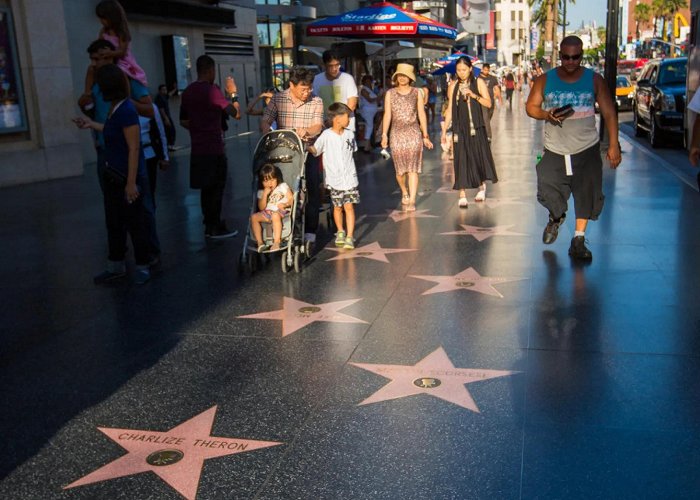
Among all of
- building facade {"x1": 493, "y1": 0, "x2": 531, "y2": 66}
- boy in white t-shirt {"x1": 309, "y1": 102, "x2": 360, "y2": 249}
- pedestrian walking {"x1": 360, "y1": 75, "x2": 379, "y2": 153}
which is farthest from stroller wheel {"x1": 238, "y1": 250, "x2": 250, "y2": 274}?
building facade {"x1": 493, "y1": 0, "x2": 531, "y2": 66}

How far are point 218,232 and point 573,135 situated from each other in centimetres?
399

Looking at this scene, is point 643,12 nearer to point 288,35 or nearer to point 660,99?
point 288,35

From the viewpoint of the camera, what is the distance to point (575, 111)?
23.5 ft

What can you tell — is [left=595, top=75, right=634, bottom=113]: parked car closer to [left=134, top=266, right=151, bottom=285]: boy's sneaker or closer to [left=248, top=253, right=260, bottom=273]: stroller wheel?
[left=248, top=253, right=260, bottom=273]: stroller wheel

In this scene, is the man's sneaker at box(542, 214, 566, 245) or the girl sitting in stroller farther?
the man's sneaker at box(542, 214, 566, 245)

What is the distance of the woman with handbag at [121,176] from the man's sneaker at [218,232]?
168 centimetres

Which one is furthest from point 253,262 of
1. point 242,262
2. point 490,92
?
point 490,92

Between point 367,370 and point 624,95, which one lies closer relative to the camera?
point 367,370

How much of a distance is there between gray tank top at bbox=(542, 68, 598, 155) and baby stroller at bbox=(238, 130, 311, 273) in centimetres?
231

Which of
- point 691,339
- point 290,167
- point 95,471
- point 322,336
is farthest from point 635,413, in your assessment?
point 290,167

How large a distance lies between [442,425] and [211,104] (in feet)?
18.1

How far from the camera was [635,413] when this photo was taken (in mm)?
4078

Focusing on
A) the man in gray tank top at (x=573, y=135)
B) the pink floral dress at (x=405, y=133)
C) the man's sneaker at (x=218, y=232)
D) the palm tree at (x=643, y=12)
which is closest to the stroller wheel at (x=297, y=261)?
the man's sneaker at (x=218, y=232)

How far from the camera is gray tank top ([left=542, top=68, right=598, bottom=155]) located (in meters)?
7.08
